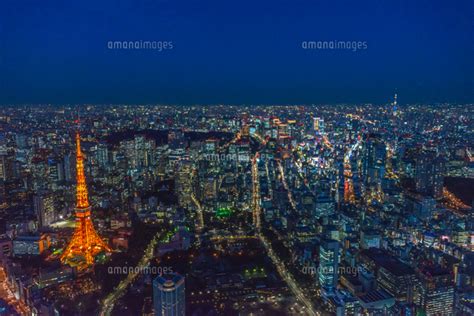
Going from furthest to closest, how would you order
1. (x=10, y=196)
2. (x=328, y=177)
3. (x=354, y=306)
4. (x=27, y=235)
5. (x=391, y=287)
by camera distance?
(x=328, y=177) → (x=10, y=196) → (x=27, y=235) → (x=391, y=287) → (x=354, y=306)

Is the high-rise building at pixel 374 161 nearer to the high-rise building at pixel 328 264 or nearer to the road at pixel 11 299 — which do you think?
the high-rise building at pixel 328 264

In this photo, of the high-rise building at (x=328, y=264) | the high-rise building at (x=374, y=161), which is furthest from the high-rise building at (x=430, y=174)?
the high-rise building at (x=328, y=264)

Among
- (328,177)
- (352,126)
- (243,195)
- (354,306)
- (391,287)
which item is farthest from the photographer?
(352,126)

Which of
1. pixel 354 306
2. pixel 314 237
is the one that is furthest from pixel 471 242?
pixel 354 306

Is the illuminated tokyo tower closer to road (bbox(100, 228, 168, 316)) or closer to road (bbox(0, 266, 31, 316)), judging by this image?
road (bbox(100, 228, 168, 316))

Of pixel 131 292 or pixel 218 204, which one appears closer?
pixel 131 292

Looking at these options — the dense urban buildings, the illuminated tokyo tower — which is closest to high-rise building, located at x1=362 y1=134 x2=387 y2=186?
the dense urban buildings

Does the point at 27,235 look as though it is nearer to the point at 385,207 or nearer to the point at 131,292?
the point at 131,292
